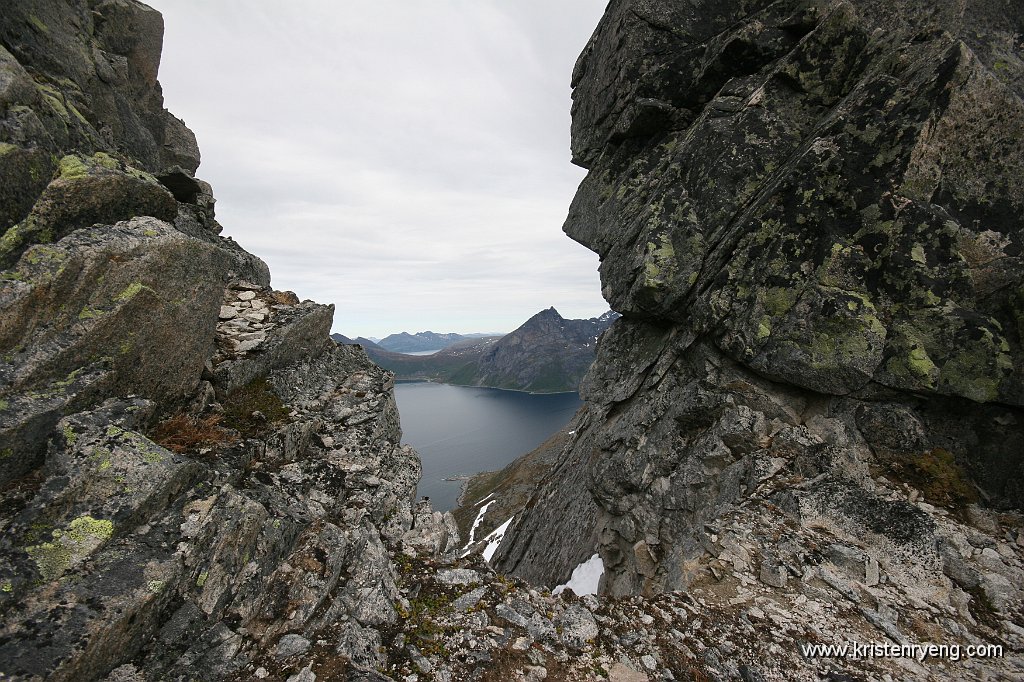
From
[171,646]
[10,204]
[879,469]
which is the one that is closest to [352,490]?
[171,646]

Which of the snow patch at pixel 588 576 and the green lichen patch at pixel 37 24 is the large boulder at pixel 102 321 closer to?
the green lichen patch at pixel 37 24

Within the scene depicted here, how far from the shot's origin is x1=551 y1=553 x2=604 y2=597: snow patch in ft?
66.9

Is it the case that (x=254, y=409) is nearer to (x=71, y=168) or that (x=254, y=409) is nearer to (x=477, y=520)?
(x=71, y=168)

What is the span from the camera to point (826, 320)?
14.0m

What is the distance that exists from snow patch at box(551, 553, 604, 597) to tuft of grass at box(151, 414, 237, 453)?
17.2 m

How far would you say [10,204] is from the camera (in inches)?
336

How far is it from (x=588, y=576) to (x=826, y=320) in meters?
16.0

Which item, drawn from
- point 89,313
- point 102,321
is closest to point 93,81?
point 89,313

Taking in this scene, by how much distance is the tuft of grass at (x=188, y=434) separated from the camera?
8.52 meters

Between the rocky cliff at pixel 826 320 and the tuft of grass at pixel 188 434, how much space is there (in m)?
12.4

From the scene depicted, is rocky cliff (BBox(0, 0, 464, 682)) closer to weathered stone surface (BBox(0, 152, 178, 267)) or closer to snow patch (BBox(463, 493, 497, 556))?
weathered stone surface (BBox(0, 152, 178, 267))

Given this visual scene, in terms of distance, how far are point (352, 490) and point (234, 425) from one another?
131 inches

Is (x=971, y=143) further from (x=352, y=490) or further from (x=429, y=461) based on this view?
(x=429, y=461)

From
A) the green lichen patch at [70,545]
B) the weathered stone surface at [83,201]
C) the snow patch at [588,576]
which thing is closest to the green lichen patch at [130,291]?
Result: the weathered stone surface at [83,201]
